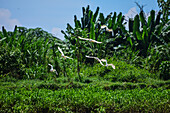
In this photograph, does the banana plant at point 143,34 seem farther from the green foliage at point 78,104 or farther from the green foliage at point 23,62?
the green foliage at point 78,104

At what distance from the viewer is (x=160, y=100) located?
127 inches

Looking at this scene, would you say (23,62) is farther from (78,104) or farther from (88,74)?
(78,104)

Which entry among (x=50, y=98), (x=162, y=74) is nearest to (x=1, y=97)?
(x=50, y=98)

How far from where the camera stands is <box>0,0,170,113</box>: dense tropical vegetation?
2954 mm

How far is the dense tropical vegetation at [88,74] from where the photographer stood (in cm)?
295

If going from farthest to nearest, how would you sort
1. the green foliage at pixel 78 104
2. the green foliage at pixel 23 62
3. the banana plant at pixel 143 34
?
the banana plant at pixel 143 34 < the green foliage at pixel 23 62 < the green foliage at pixel 78 104

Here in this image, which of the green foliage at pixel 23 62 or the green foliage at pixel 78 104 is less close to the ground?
the green foliage at pixel 23 62

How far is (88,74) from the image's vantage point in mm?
5746

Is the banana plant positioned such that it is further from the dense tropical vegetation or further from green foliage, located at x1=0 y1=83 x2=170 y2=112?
green foliage, located at x1=0 y1=83 x2=170 y2=112

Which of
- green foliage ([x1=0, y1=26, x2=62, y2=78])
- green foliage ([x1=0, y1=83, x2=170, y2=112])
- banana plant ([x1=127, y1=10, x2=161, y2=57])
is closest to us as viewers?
green foliage ([x1=0, y1=83, x2=170, y2=112])

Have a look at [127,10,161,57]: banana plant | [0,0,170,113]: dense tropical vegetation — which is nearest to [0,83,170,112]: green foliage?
[0,0,170,113]: dense tropical vegetation

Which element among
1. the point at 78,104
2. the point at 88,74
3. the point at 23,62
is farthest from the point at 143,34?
the point at 78,104

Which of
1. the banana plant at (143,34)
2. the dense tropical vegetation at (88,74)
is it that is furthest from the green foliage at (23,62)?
the banana plant at (143,34)

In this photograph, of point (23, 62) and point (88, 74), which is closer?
point (88, 74)
